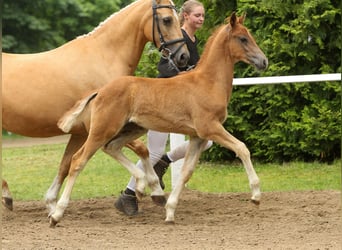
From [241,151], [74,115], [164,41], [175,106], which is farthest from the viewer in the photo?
[164,41]

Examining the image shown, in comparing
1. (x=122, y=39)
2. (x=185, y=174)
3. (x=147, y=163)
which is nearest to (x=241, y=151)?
(x=185, y=174)

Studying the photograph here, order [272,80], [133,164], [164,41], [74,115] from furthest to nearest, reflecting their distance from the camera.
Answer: [272,80]
[164,41]
[133,164]
[74,115]

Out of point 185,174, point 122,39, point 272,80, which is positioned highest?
point 122,39

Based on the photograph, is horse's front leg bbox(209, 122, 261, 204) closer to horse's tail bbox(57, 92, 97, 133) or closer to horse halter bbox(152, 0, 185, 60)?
horse halter bbox(152, 0, 185, 60)

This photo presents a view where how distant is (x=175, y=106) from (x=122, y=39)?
102 cm

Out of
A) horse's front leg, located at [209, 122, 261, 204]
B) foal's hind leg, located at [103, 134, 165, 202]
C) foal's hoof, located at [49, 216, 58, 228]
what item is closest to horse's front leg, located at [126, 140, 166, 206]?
foal's hind leg, located at [103, 134, 165, 202]

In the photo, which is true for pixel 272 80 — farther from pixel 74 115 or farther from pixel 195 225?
pixel 74 115

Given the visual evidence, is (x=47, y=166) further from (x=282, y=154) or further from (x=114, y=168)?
(x=282, y=154)

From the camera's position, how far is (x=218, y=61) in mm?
7820

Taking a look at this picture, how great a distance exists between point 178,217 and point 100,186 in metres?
3.04

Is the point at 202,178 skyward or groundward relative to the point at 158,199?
groundward

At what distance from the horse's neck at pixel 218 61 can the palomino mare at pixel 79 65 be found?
11.1 inches

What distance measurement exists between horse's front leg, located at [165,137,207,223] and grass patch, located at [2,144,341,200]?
97.0 inches

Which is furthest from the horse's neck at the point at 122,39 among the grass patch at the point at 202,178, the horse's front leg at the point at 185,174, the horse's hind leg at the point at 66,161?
the grass patch at the point at 202,178
